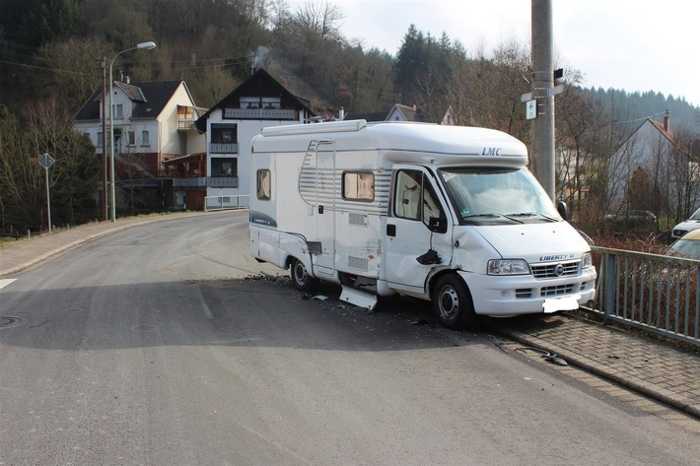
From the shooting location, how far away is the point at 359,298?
10.6 meters

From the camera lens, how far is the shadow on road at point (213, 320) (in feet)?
27.3

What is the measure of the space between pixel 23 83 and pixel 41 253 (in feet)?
193

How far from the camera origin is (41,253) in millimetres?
19984

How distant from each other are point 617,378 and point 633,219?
16350mm

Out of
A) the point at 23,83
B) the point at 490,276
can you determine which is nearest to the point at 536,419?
the point at 490,276

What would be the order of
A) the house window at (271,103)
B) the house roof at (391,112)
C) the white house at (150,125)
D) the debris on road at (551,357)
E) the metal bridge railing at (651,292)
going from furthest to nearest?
1. the white house at (150,125)
2. the house window at (271,103)
3. the house roof at (391,112)
4. the metal bridge railing at (651,292)
5. the debris on road at (551,357)

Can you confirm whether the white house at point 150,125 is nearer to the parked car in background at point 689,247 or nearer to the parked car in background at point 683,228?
the parked car in background at point 683,228

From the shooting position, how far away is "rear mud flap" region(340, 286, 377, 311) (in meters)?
10.4

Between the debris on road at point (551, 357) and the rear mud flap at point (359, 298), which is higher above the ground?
the rear mud flap at point (359, 298)

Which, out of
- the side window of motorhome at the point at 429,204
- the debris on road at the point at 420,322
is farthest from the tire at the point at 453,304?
the side window of motorhome at the point at 429,204

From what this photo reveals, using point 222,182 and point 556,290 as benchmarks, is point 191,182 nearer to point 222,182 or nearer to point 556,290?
point 222,182

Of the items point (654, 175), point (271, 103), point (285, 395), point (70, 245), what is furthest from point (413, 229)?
point (271, 103)

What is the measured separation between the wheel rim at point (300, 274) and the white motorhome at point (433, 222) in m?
0.06

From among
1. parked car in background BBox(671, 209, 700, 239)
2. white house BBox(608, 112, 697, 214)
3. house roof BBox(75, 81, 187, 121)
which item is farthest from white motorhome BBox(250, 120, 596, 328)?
house roof BBox(75, 81, 187, 121)
